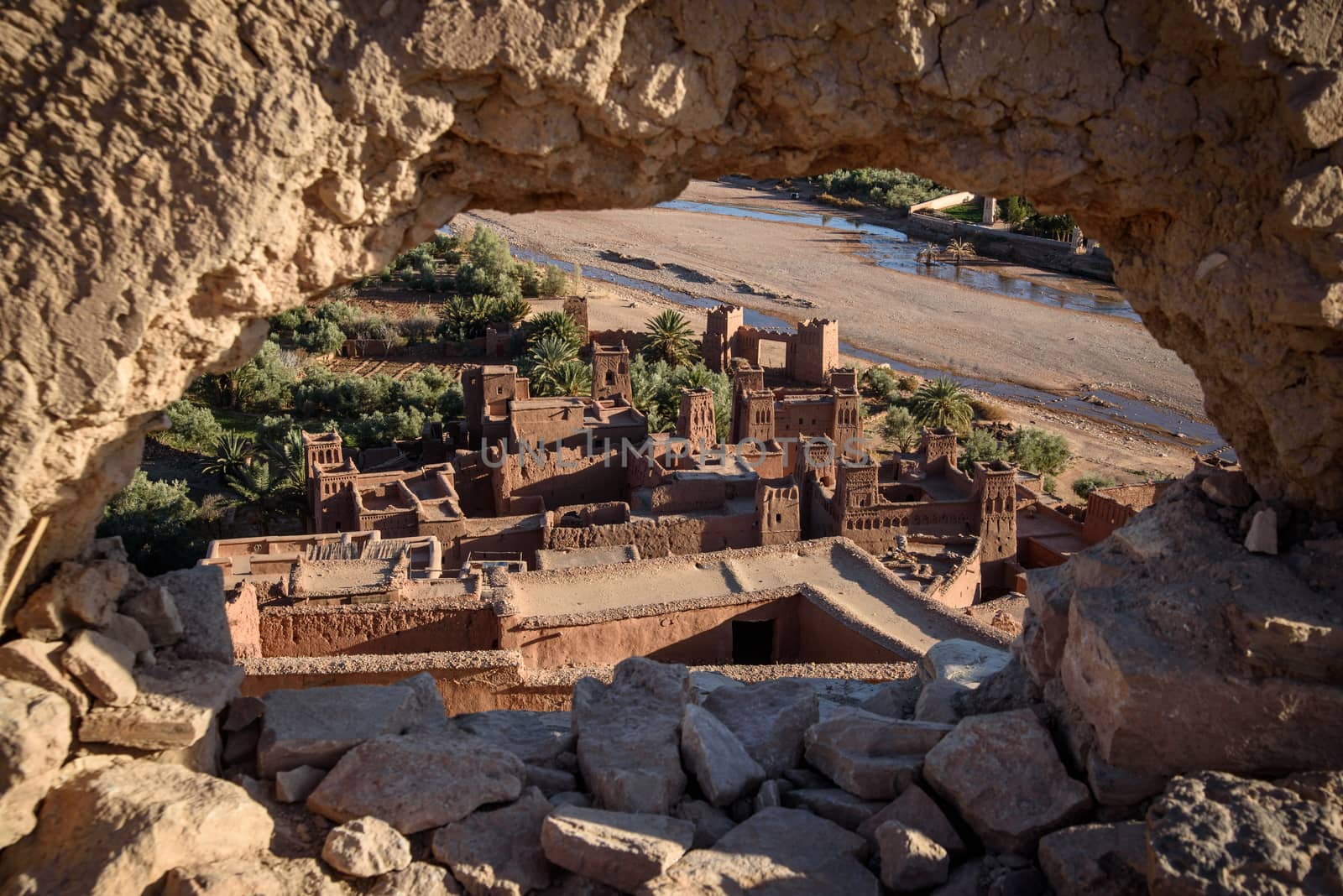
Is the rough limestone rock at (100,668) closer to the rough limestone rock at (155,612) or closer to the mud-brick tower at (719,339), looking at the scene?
the rough limestone rock at (155,612)

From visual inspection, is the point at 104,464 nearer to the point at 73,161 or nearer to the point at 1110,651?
the point at 73,161

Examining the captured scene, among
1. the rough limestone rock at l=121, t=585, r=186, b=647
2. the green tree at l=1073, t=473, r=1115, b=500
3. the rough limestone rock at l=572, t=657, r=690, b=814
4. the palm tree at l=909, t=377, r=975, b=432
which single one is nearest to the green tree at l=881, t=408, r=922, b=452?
the palm tree at l=909, t=377, r=975, b=432

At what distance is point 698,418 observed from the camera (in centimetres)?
2512

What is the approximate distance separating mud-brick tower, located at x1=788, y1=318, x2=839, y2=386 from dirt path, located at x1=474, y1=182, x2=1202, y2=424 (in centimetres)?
689

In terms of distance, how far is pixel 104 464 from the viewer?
14.1 ft

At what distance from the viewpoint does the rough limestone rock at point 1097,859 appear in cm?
406

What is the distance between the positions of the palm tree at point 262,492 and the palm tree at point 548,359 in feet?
32.0

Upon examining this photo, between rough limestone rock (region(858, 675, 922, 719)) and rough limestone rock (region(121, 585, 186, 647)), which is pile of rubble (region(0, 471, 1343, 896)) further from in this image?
rough limestone rock (region(858, 675, 922, 719))

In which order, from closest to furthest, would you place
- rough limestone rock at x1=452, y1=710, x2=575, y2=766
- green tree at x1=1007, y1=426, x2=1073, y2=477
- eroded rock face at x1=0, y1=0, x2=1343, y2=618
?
eroded rock face at x1=0, y1=0, x2=1343, y2=618
rough limestone rock at x1=452, y1=710, x2=575, y2=766
green tree at x1=1007, y1=426, x2=1073, y2=477

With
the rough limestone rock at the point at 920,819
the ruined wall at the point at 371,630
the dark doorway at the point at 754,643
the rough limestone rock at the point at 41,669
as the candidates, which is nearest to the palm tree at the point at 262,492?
the ruined wall at the point at 371,630

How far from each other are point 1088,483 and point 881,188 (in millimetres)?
47602

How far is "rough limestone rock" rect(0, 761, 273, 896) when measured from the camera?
Result: 391cm

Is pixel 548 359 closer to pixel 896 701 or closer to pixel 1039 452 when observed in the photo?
pixel 1039 452

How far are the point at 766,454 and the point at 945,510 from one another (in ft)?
13.7
